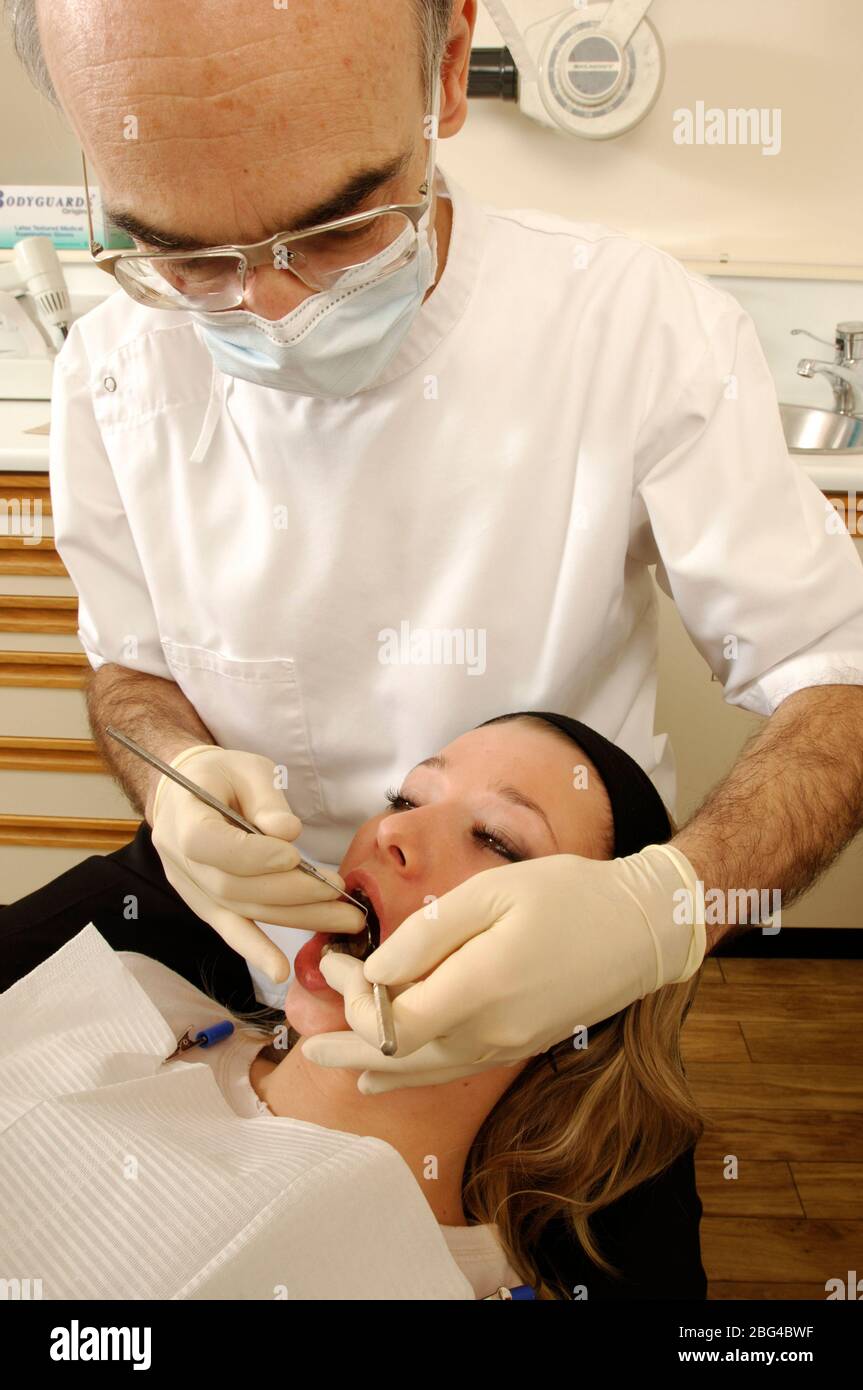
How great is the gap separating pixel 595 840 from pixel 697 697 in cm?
109

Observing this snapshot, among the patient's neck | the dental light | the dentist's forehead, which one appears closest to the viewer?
the dentist's forehead

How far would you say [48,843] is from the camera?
95.9 inches

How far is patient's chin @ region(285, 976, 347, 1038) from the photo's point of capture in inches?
45.6

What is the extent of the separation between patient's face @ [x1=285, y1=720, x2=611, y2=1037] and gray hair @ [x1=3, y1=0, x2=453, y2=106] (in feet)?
2.14

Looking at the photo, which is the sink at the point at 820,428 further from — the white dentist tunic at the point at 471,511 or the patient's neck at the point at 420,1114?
the patient's neck at the point at 420,1114

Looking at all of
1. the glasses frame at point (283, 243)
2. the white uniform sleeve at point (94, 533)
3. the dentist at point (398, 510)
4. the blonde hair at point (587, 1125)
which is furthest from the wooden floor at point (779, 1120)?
the glasses frame at point (283, 243)

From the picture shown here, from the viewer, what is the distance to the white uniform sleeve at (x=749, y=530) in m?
1.21

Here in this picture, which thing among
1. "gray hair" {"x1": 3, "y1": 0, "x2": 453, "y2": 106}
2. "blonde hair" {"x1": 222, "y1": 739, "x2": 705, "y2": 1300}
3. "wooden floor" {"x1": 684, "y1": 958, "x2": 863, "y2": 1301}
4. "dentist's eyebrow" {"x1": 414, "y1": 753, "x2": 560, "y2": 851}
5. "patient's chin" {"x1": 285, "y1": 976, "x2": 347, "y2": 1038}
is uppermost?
"gray hair" {"x1": 3, "y1": 0, "x2": 453, "y2": 106}

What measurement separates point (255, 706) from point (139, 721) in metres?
0.15

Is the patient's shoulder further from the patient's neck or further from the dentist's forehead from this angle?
the dentist's forehead

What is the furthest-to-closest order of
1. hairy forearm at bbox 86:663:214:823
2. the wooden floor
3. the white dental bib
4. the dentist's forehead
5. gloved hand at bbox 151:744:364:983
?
the wooden floor
hairy forearm at bbox 86:663:214:823
gloved hand at bbox 151:744:364:983
the white dental bib
the dentist's forehead

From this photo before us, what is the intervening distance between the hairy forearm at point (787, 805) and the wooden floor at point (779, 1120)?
3.33 ft

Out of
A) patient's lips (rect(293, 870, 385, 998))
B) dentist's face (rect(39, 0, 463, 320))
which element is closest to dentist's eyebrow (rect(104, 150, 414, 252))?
dentist's face (rect(39, 0, 463, 320))

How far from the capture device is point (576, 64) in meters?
2.37
